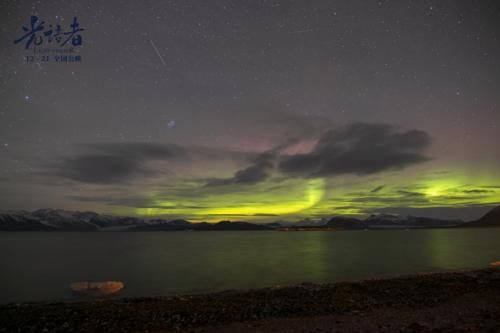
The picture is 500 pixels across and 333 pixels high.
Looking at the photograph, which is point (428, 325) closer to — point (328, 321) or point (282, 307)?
point (328, 321)

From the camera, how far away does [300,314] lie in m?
15.1

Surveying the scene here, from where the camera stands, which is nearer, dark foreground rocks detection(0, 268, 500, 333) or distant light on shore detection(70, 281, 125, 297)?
dark foreground rocks detection(0, 268, 500, 333)

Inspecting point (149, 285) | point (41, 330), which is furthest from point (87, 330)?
point (149, 285)

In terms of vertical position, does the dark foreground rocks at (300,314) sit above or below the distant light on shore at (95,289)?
→ above

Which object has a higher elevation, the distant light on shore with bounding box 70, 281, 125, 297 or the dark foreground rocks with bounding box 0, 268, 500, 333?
the dark foreground rocks with bounding box 0, 268, 500, 333

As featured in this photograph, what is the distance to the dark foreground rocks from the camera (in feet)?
41.7

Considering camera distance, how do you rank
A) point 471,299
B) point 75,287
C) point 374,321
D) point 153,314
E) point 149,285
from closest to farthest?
1. point 374,321
2. point 153,314
3. point 471,299
4. point 75,287
5. point 149,285

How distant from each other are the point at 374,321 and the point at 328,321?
6.43ft

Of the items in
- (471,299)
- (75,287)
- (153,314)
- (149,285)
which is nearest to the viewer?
(153,314)

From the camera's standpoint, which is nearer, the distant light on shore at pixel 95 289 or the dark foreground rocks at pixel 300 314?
the dark foreground rocks at pixel 300 314

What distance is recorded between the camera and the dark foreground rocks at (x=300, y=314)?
12703 millimetres

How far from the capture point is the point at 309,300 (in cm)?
1780

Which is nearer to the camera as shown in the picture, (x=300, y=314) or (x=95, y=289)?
(x=300, y=314)

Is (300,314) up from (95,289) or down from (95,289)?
up
